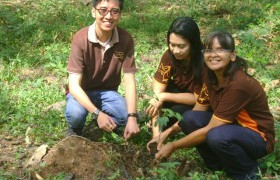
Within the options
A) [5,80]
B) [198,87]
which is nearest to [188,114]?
[198,87]

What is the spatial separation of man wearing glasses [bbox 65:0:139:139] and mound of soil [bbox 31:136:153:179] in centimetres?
22

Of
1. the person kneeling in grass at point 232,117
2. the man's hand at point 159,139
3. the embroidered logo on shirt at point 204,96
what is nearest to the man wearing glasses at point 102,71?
the man's hand at point 159,139

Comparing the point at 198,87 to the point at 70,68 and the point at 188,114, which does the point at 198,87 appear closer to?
the point at 188,114

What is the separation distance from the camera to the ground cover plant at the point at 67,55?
3.82 metres

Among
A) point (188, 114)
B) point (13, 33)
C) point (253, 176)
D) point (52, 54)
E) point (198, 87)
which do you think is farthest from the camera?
point (13, 33)

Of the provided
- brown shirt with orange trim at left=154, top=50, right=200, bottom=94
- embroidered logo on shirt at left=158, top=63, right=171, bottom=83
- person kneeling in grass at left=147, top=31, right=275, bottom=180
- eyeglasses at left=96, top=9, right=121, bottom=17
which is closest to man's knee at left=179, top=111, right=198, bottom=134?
person kneeling in grass at left=147, top=31, right=275, bottom=180

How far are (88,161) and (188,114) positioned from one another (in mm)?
924

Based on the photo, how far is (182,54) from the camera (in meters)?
3.65

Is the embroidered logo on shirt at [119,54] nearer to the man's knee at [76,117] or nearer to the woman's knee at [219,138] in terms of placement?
the man's knee at [76,117]

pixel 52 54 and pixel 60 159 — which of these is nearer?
pixel 60 159

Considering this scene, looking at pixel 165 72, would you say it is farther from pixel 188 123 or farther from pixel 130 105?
pixel 188 123

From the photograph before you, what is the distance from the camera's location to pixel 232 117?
3205 millimetres

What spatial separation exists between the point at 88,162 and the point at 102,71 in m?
0.90

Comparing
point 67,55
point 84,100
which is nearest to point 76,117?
point 84,100
